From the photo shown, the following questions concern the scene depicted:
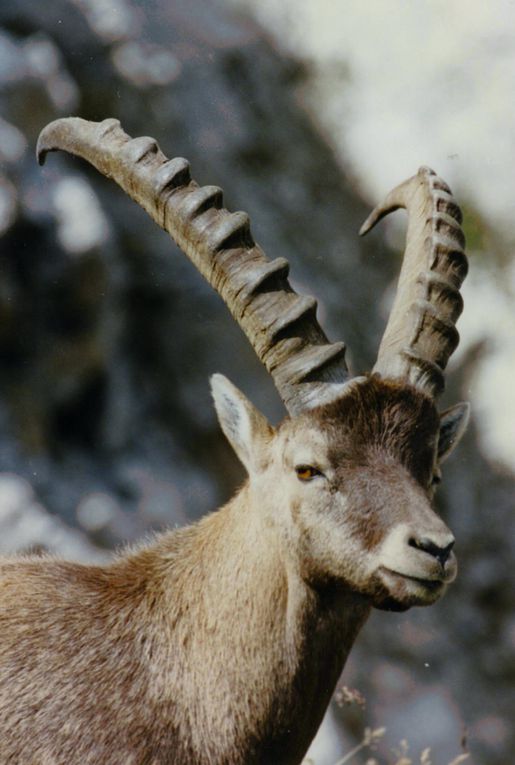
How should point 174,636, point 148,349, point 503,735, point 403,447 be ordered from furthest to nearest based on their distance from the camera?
point 148,349 < point 503,735 < point 174,636 < point 403,447

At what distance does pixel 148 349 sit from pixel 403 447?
540 cm

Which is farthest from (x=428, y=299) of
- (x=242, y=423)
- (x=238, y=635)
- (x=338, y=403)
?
(x=238, y=635)

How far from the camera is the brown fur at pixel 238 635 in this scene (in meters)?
4.41

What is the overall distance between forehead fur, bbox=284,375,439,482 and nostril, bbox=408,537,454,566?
1.51ft

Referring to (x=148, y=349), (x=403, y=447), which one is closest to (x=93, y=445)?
(x=148, y=349)

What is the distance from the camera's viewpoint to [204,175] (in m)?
10.0

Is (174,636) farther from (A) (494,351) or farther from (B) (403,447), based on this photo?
(A) (494,351)

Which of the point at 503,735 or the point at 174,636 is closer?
the point at 174,636

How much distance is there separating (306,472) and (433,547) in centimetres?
69

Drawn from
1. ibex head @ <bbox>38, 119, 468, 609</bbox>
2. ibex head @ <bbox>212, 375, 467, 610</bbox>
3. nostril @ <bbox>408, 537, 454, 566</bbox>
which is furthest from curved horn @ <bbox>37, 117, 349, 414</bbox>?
nostril @ <bbox>408, 537, 454, 566</bbox>

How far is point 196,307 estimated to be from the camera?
969cm

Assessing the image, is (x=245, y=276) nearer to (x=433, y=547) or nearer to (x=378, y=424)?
(x=378, y=424)

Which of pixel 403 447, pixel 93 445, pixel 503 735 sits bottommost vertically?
pixel 503 735

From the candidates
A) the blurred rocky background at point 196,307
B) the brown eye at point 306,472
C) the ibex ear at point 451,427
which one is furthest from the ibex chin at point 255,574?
the blurred rocky background at point 196,307
